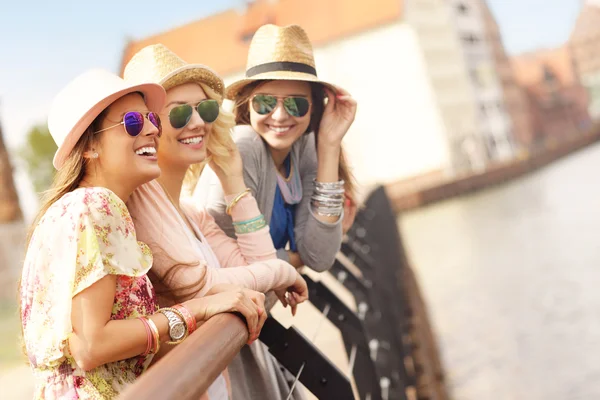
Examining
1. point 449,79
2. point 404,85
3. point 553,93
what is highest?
point 404,85

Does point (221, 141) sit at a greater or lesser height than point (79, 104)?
lesser

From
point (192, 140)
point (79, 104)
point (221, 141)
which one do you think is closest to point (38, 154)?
point (221, 141)

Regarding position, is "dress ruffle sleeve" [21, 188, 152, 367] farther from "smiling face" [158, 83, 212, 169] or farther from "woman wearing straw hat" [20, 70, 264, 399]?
"smiling face" [158, 83, 212, 169]

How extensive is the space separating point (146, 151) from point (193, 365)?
0.74 meters

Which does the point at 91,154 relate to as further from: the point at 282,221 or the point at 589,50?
the point at 589,50

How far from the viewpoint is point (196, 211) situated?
2.38 meters

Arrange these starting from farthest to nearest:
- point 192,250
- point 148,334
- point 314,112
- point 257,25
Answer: point 257,25 < point 314,112 < point 192,250 < point 148,334

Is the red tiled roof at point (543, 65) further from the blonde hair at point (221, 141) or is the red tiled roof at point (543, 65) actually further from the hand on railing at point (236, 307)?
the hand on railing at point (236, 307)

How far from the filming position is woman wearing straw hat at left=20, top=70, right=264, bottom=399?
1.51 m

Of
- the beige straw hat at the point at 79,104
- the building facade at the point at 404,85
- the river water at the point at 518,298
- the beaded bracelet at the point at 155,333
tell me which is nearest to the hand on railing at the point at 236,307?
the beaded bracelet at the point at 155,333

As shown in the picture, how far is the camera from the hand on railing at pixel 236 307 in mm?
1658

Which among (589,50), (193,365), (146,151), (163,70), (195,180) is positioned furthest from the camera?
(589,50)

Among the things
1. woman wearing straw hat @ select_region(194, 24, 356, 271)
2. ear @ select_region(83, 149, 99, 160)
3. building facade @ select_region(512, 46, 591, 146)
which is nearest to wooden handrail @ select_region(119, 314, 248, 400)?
ear @ select_region(83, 149, 99, 160)

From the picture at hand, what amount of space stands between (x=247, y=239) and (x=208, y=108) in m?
0.41
